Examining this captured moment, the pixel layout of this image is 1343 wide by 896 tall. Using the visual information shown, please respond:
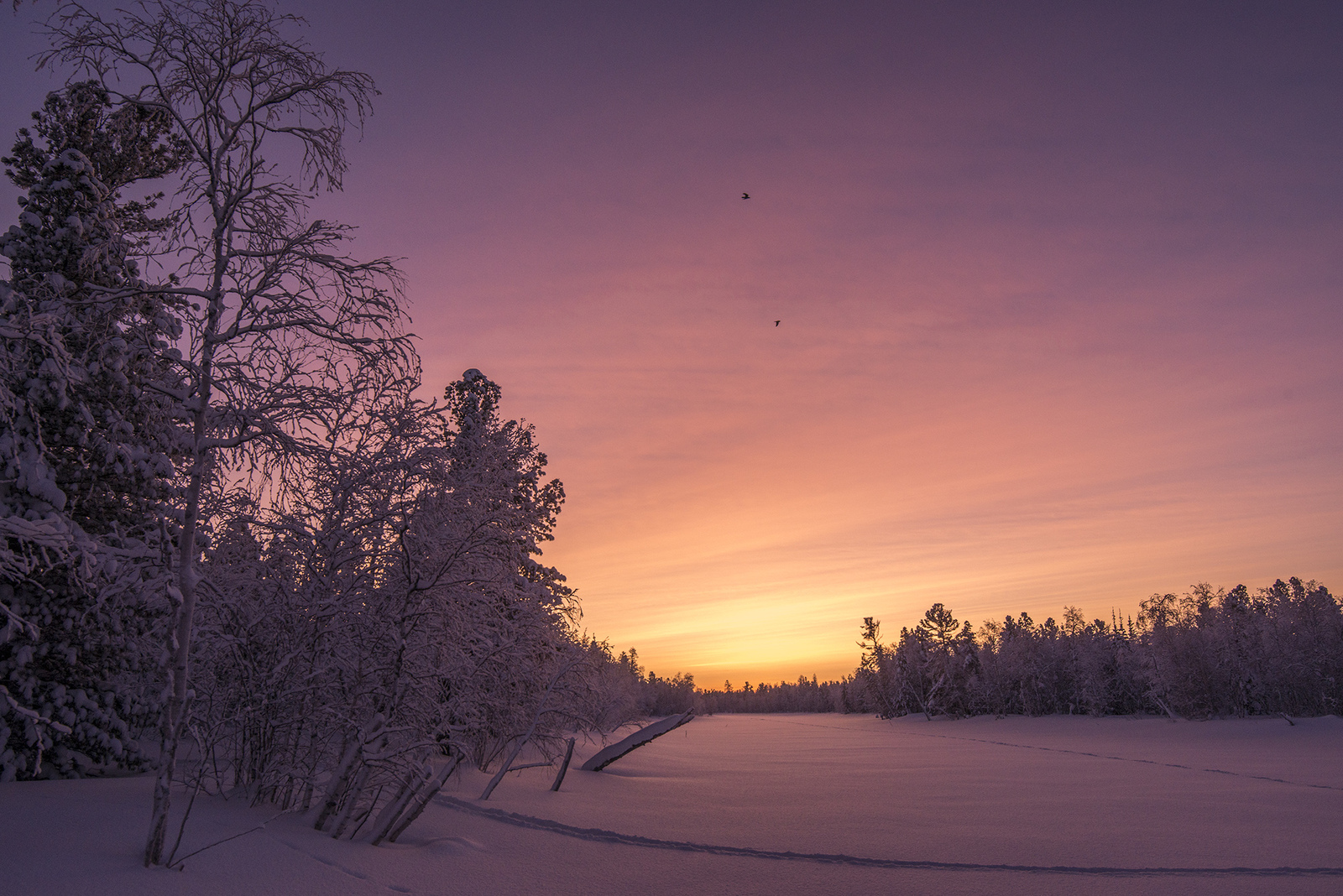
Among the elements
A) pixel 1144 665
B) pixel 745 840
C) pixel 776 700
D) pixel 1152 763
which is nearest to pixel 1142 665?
pixel 1144 665

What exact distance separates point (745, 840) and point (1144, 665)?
5107 centimetres

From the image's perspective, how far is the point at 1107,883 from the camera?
680 centimetres

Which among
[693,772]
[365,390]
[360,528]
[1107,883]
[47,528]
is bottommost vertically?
[693,772]

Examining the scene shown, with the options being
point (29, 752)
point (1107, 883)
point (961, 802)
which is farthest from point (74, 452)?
point (961, 802)

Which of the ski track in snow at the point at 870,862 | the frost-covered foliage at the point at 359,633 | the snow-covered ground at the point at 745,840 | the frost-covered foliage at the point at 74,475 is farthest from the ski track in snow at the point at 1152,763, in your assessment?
the frost-covered foliage at the point at 74,475

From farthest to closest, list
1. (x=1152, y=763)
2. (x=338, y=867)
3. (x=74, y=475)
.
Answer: (x=1152, y=763)
(x=74, y=475)
(x=338, y=867)

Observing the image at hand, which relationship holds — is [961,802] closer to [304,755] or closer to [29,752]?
[304,755]

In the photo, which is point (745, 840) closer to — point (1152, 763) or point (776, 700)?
point (1152, 763)

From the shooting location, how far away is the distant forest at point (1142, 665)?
129ft

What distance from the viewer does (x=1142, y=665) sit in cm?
4794

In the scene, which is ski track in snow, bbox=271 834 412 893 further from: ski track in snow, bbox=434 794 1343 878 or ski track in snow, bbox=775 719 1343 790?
ski track in snow, bbox=775 719 1343 790

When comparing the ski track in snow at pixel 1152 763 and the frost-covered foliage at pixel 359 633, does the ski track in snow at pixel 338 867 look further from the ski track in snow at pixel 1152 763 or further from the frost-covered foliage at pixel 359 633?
the ski track in snow at pixel 1152 763

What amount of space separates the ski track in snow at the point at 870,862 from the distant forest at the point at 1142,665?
42388mm

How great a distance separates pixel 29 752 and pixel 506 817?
6500 mm
